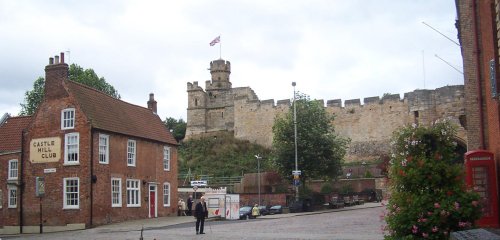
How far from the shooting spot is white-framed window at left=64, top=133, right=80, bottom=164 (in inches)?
1272

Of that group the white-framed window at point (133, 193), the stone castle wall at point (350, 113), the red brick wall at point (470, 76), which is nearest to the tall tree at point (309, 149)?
the white-framed window at point (133, 193)

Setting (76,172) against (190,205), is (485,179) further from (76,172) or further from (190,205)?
(190,205)

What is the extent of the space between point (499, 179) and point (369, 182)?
4249cm

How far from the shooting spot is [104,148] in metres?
33.2

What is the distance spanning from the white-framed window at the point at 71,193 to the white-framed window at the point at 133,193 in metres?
3.70

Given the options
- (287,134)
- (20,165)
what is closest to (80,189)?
(20,165)

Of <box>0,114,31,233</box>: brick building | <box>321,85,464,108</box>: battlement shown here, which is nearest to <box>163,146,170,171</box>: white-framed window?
<box>0,114,31,233</box>: brick building

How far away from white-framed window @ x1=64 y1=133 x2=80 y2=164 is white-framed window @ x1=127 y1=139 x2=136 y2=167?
12.5 feet

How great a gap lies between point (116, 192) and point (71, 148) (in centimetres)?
360

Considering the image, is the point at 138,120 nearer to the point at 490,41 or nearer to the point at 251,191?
the point at 251,191

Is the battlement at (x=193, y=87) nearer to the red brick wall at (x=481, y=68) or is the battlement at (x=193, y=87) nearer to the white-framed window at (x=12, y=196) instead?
the white-framed window at (x=12, y=196)

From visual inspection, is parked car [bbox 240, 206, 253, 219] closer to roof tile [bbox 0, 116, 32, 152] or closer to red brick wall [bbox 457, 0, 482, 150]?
roof tile [bbox 0, 116, 32, 152]

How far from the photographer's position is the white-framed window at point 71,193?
3183cm

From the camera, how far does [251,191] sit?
5597cm
